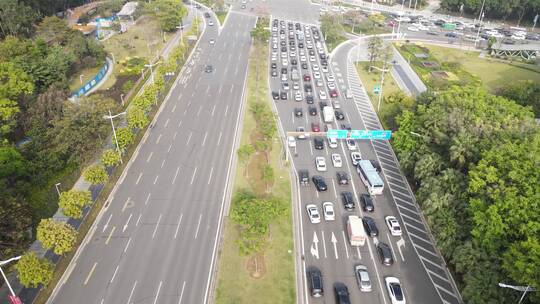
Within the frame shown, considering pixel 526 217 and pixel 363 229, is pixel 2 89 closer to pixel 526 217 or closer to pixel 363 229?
→ pixel 363 229

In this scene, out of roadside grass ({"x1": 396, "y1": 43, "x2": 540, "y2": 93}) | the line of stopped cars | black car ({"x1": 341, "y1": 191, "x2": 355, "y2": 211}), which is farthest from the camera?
roadside grass ({"x1": 396, "y1": 43, "x2": 540, "y2": 93})

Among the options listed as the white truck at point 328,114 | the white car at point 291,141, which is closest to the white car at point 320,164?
the white car at point 291,141

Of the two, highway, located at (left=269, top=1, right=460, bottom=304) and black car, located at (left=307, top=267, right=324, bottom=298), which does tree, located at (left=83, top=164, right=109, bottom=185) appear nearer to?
highway, located at (left=269, top=1, right=460, bottom=304)

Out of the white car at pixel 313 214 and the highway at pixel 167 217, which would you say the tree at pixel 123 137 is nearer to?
the highway at pixel 167 217

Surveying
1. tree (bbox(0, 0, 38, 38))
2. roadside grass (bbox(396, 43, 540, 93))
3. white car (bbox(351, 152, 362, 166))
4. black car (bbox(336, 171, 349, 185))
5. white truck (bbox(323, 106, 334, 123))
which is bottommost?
black car (bbox(336, 171, 349, 185))

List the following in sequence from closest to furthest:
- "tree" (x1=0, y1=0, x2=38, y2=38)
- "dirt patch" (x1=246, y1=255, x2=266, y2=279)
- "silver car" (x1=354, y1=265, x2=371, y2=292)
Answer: "silver car" (x1=354, y1=265, x2=371, y2=292), "dirt patch" (x1=246, y1=255, x2=266, y2=279), "tree" (x1=0, y1=0, x2=38, y2=38)

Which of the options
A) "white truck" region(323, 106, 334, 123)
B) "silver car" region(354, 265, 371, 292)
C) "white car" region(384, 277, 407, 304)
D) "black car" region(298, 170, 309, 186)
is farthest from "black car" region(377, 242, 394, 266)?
"white truck" region(323, 106, 334, 123)

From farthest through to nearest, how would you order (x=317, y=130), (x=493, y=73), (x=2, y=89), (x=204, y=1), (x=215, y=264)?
(x=204, y=1)
(x=493, y=73)
(x=317, y=130)
(x=2, y=89)
(x=215, y=264)

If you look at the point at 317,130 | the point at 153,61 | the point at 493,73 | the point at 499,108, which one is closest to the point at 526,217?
the point at 499,108
